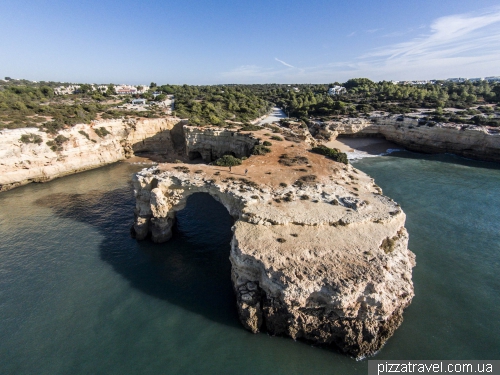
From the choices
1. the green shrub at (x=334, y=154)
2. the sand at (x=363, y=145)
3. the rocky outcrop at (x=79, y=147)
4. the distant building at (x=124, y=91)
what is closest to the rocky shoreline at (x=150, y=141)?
the rocky outcrop at (x=79, y=147)

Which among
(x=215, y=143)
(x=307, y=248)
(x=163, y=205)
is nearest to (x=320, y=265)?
(x=307, y=248)

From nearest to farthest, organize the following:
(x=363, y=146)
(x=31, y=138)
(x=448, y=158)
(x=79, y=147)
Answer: (x=31, y=138) → (x=79, y=147) → (x=448, y=158) → (x=363, y=146)

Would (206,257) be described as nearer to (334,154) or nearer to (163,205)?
(163,205)

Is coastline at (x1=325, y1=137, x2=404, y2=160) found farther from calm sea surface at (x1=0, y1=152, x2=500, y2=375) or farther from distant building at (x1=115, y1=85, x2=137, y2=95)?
distant building at (x1=115, y1=85, x2=137, y2=95)

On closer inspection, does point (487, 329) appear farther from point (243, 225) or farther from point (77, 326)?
point (77, 326)

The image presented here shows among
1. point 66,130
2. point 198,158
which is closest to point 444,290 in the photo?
point 198,158

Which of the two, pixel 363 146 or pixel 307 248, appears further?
pixel 363 146

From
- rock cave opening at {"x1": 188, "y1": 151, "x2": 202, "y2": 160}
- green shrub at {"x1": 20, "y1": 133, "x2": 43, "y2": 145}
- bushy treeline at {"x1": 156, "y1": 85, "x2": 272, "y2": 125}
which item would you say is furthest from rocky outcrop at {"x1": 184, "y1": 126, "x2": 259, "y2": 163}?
green shrub at {"x1": 20, "y1": 133, "x2": 43, "y2": 145}
